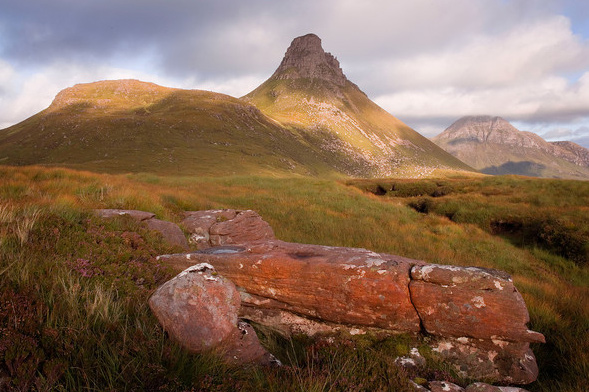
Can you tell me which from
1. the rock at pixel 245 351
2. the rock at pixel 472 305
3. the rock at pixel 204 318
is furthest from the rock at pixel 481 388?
the rock at pixel 204 318

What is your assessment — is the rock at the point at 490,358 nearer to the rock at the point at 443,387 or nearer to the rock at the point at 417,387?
the rock at the point at 443,387

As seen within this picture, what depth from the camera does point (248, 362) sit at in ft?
10.8

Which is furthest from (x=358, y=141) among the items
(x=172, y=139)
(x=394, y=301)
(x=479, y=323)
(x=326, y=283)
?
(x=479, y=323)

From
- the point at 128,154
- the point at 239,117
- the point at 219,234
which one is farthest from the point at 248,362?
the point at 239,117

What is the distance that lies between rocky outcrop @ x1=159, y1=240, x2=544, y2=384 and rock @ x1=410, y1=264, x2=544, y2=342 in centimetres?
1

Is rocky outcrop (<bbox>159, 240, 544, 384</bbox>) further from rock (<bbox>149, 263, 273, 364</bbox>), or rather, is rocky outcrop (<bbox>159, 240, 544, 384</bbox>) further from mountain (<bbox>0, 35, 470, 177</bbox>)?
mountain (<bbox>0, 35, 470, 177</bbox>)

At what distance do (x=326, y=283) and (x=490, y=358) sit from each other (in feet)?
7.75

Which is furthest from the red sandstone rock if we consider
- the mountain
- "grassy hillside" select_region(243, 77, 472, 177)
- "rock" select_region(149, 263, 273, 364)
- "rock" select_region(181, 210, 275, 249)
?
"grassy hillside" select_region(243, 77, 472, 177)

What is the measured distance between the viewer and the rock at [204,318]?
3.25 m

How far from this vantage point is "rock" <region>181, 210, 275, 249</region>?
30.8ft

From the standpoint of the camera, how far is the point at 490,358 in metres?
3.89

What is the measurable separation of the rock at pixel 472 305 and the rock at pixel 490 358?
100 mm

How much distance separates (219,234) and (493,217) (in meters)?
14.0

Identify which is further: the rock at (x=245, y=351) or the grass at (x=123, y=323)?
the rock at (x=245, y=351)
